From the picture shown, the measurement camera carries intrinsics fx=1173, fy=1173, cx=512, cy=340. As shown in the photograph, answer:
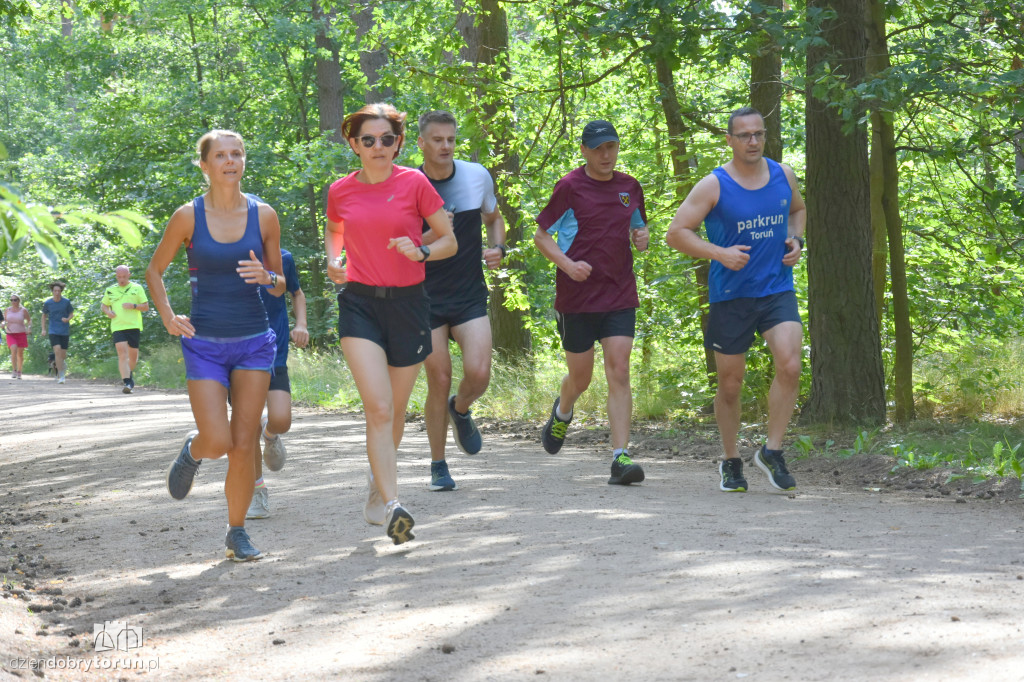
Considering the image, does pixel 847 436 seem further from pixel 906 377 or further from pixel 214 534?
pixel 214 534

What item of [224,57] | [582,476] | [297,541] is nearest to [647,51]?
[582,476]

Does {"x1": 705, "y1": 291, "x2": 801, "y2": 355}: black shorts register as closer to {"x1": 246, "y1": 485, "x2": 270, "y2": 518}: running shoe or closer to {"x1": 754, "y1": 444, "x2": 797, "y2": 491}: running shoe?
{"x1": 754, "y1": 444, "x2": 797, "y2": 491}: running shoe

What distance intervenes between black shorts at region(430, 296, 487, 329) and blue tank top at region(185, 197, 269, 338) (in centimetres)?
186

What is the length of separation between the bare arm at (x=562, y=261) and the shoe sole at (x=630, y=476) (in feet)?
4.46

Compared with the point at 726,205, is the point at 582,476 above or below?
below

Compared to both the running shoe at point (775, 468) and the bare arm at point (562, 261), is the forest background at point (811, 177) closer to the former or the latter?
the running shoe at point (775, 468)

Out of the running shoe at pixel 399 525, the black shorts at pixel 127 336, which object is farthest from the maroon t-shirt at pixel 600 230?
the black shorts at pixel 127 336

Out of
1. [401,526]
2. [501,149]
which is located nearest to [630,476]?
[401,526]

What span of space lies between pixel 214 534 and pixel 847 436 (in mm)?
5734

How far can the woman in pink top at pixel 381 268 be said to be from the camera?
234 inches

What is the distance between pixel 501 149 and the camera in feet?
46.7

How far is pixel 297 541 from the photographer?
6547 mm

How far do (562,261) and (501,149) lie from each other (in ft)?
21.2

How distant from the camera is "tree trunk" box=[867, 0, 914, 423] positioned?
10828 mm
